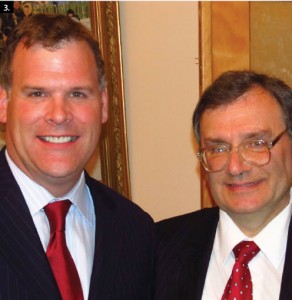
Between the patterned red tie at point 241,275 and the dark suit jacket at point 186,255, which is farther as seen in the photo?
the dark suit jacket at point 186,255

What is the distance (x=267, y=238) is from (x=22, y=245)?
797 millimetres

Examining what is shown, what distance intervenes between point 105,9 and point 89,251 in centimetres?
117

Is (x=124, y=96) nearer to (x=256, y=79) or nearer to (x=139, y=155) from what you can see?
(x=139, y=155)

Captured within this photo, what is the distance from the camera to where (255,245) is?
6.61ft

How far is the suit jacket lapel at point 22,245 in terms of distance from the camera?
181 centimetres

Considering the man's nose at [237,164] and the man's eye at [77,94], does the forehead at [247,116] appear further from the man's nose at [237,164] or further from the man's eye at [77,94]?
the man's eye at [77,94]

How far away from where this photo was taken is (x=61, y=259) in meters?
1.91

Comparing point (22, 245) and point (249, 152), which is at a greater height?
point (249, 152)

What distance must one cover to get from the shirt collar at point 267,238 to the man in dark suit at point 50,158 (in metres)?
0.37

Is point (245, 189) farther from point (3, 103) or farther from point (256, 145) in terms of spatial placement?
point (3, 103)

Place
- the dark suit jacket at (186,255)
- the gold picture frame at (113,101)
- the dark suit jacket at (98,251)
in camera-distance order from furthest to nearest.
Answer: the gold picture frame at (113,101) < the dark suit jacket at (186,255) < the dark suit jacket at (98,251)

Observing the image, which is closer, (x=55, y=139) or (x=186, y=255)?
(x=55, y=139)

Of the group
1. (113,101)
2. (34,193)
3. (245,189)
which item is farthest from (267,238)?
(113,101)

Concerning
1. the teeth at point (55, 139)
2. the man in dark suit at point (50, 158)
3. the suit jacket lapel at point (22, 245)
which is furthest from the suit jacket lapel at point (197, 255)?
the teeth at point (55, 139)
